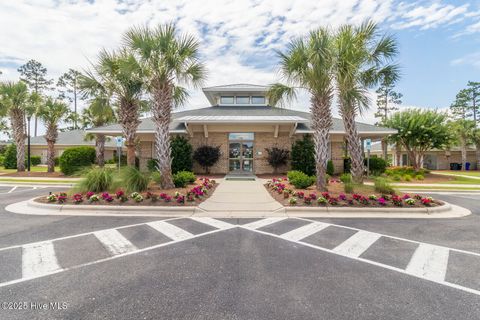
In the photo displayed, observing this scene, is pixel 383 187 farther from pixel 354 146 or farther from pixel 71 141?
pixel 71 141

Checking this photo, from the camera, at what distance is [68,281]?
11.9 feet

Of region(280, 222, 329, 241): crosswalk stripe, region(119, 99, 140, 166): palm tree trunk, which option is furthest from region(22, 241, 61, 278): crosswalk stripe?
region(119, 99, 140, 166): palm tree trunk

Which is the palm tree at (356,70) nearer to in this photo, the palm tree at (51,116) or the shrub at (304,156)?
the shrub at (304,156)

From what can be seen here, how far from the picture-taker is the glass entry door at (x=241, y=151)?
18.9 meters

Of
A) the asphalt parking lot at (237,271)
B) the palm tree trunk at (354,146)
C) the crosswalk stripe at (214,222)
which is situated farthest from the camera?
the palm tree trunk at (354,146)

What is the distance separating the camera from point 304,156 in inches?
671

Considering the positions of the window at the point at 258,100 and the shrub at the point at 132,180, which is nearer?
the shrub at the point at 132,180

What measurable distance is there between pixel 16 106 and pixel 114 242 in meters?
24.7

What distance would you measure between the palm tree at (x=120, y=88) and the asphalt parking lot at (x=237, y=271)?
592 cm

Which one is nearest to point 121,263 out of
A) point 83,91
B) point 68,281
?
point 68,281

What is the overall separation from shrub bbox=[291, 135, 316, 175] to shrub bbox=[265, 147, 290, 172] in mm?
903

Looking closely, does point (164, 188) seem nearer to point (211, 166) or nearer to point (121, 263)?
point (121, 263)

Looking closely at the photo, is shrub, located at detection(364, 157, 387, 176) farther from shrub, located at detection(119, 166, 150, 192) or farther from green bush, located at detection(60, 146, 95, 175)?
green bush, located at detection(60, 146, 95, 175)

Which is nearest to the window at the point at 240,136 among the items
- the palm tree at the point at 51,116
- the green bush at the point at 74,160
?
the green bush at the point at 74,160
